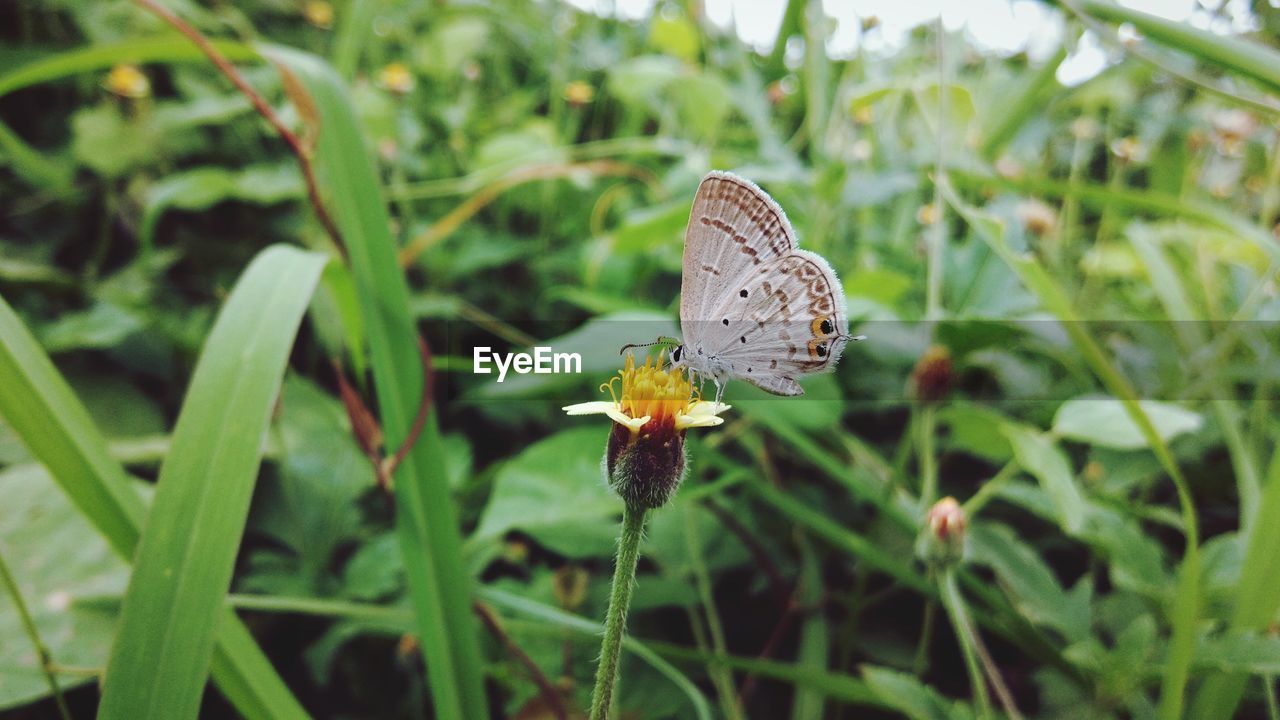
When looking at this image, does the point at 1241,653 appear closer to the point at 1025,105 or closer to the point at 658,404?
the point at 658,404

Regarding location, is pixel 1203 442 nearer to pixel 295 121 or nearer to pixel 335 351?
pixel 335 351

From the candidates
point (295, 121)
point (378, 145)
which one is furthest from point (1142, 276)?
point (295, 121)

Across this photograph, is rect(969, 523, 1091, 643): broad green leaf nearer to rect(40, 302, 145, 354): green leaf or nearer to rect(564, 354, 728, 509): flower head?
rect(564, 354, 728, 509): flower head

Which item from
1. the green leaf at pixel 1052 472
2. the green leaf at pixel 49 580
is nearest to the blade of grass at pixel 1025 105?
the green leaf at pixel 1052 472

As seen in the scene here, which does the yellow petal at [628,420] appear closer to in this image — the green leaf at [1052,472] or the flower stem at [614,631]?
the flower stem at [614,631]

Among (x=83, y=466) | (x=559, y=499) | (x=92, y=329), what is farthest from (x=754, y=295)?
(x=92, y=329)
